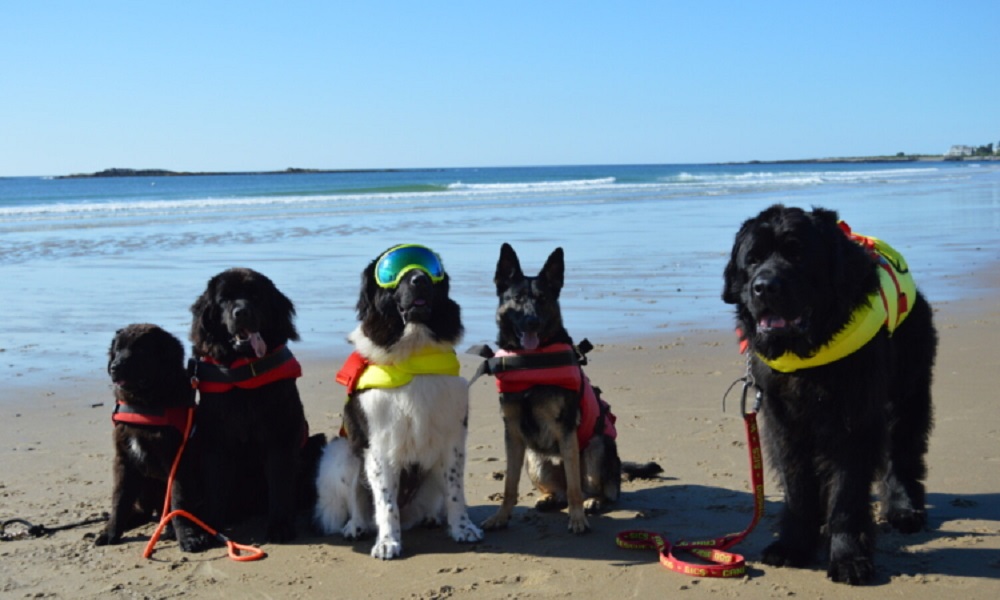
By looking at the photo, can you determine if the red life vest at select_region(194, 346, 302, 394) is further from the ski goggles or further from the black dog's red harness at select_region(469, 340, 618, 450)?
the black dog's red harness at select_region(469, 340, 618, 450)

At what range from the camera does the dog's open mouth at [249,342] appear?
5.70 m

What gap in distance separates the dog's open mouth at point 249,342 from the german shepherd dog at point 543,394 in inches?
54.7

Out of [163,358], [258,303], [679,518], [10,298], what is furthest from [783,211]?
[10,298]

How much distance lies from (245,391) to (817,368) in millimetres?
3177

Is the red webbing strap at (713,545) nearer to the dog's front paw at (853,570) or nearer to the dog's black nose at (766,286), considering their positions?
the dog's front paw at (853,570)

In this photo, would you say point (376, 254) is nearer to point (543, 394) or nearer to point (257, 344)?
point (257, 344)

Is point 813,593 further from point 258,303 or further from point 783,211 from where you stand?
point 258,303

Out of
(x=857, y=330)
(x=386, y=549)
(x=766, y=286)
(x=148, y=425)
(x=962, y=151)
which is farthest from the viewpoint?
(x=962, y=151)

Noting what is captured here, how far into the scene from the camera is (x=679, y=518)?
5.86 m

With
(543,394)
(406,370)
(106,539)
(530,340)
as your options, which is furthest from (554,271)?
(106,539)

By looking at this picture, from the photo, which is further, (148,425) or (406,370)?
(148,425)

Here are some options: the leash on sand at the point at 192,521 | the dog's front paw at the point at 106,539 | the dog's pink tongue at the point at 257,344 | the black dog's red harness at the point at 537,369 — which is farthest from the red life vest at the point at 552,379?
the dog's front paw at the point at 106,539

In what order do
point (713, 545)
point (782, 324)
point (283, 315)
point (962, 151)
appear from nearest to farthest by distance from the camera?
point (782, 324) < point (713, 545) < point (283, 315) < point (962, 151)

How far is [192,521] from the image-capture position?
18.7 feet
